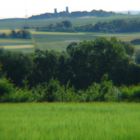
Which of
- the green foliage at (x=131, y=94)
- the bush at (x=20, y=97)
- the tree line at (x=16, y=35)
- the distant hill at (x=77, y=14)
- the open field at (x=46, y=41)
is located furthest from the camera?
the distant hill at (x=77, y=14)

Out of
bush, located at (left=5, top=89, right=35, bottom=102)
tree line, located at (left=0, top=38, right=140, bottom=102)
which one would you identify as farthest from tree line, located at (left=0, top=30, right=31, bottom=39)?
bush, located at (left=5, top=89, right=35, bottom=102)

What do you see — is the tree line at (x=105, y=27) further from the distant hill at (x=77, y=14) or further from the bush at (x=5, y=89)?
the bush at (x=5, y=89)

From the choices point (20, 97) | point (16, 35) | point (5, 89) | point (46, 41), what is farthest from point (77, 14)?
point (20, 97)

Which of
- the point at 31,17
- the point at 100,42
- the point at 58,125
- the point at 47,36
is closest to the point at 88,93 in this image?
the point at 58,125

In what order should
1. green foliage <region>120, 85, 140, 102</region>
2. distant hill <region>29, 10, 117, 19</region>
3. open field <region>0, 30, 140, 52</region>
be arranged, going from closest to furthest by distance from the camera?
1. green foliage <region>120, 85, 140, 102</region>
2. open field <region>0, 30, 140, 52</region>
3. distant hill <region>29, 10, 117, 19</region>

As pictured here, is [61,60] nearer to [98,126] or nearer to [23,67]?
[23,67]

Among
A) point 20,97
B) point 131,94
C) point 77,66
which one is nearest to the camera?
point 131,94

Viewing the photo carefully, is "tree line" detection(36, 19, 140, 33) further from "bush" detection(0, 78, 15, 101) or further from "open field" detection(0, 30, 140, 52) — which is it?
"bush" detection(0, 78, 15, 101)

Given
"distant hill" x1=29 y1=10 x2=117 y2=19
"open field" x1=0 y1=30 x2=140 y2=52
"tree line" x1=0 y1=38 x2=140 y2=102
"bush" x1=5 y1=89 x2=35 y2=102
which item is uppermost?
"bush" x1=5 y1=89 x2=35 y2=102

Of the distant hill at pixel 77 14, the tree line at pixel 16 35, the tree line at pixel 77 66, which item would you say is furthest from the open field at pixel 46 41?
the distant hill at pixel 77 14

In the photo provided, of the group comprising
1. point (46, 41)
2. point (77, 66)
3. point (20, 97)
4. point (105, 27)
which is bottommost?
point (105, 27)

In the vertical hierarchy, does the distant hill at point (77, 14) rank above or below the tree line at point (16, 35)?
below

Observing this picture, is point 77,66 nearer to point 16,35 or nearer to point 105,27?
point 16,35

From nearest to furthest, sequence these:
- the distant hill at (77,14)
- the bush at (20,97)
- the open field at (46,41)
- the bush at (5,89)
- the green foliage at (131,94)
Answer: the green foliage at (131,94), the bush at (20,97), the bush at (5,89), the open field at (46,41), the distant hill at (77,14)
